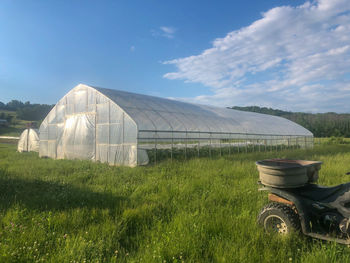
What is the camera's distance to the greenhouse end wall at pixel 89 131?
10812mm

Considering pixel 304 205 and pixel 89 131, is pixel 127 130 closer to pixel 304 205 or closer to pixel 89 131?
pixel 89 131

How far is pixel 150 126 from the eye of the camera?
11359 mm

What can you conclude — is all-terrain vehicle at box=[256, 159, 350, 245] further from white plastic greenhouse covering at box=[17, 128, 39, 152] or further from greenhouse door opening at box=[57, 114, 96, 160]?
white plastic greenhouse covering at box=[17, 128, 39, 152]

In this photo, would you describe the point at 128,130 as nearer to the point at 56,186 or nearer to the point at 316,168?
the point at 56,186

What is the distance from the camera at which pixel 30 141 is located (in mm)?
20031

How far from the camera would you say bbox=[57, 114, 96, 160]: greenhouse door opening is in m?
12.4

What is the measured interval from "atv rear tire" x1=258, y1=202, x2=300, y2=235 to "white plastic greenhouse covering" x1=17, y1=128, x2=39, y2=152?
20.2 meters

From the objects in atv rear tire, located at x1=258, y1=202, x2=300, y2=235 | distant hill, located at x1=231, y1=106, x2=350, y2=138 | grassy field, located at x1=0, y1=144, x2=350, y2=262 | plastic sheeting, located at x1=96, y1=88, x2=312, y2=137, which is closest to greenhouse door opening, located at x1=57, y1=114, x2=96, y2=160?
plastic sheeting, located at x1=96, y1=88, x2=312, y2=137

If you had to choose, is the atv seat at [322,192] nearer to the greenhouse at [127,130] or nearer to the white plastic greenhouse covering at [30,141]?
the greenhouse at [127,130]

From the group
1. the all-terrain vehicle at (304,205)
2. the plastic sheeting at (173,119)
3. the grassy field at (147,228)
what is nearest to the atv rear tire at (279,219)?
the all-terrain vehicle at (304,205)

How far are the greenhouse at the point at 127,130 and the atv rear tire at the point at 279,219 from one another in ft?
24.2

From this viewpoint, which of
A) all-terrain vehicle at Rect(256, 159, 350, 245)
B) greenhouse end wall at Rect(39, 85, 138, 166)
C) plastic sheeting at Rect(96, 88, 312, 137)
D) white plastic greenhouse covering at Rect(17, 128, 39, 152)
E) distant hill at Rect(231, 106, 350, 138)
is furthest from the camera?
distant hill at Rect(231, 106, 350, 138)

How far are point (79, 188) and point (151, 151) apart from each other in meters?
5.18

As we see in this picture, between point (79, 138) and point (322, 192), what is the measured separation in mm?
12135
